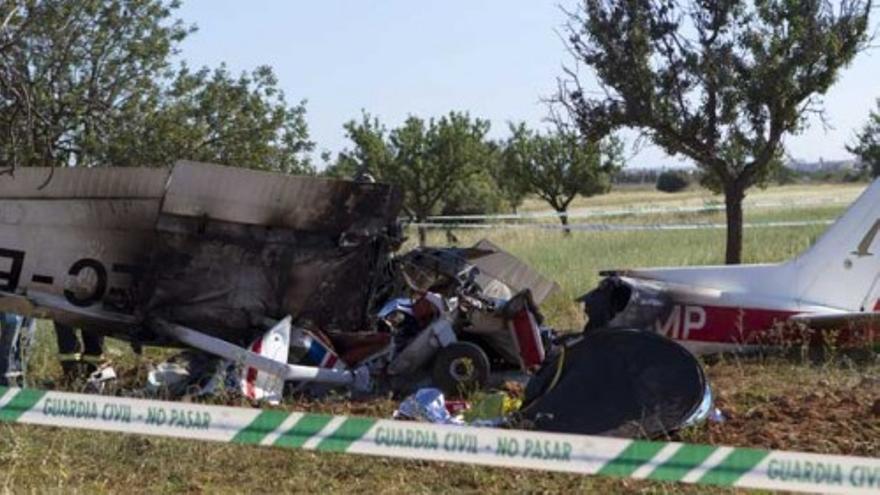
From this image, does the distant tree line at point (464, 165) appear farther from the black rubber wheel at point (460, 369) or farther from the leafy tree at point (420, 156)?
the black rubber wheel at point (460, 369)

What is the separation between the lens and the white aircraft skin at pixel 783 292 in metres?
8.96

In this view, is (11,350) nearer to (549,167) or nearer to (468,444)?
(468,444)

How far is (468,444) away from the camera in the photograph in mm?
4488

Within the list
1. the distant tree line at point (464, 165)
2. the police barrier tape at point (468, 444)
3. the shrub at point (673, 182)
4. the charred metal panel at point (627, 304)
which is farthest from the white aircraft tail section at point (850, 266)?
the shrub at point (673, 182)

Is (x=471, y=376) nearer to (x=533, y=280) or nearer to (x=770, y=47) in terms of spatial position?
(x=533, y=280)

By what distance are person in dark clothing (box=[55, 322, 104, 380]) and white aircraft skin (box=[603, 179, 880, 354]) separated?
4.19m

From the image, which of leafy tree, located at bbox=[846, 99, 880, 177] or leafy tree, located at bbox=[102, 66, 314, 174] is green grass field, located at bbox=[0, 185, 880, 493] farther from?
leafy tree, located at bbox=[846, 99, 880, 177]

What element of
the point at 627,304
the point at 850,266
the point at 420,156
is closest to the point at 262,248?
the point at 627,304

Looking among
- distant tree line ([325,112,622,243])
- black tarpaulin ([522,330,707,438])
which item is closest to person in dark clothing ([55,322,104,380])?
black tarpaulin ([522,330,707,438])

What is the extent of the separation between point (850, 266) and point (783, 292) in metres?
0.62

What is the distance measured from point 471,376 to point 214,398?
5.89ft

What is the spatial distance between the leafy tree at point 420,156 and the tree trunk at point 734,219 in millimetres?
21169

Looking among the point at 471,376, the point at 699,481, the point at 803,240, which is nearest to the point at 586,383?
the point at 471,376

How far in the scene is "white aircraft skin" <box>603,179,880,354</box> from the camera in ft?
29.4
